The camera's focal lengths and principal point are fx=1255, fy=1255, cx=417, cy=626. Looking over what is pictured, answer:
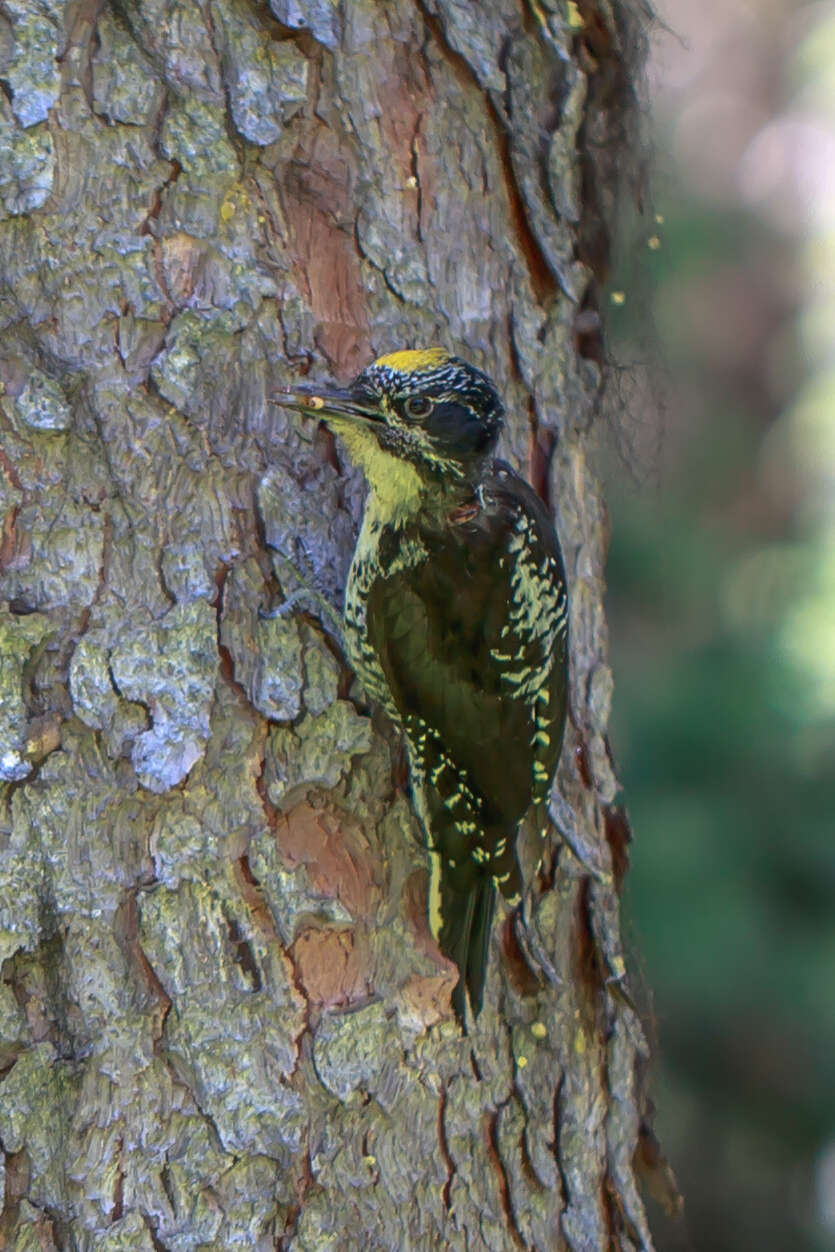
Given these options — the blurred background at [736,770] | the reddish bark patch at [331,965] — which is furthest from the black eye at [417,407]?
the blurred background at [736,770]

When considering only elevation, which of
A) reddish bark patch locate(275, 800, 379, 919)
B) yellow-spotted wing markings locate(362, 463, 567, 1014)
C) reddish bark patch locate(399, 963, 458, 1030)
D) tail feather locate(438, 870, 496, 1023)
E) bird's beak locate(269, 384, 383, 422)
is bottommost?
reddish bark patch locate(399, 963, 458, 1030)

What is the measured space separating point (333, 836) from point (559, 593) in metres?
0.48

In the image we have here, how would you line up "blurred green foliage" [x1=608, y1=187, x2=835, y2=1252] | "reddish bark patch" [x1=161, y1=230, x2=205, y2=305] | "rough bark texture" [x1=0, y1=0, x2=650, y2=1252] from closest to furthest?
"rough bark texture" [x1=0, y1=0, x2=650, y2=1252]
"reddish bark patch" [x1=161, y1=230, x2=205, y2=305]
"blurred green foliage" [x1=608, y1=187, x2=835, y2=1252]

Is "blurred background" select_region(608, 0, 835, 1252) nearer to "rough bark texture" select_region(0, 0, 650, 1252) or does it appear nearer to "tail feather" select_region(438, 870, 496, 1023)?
"rough bark texture" select_region(0, 0, 650, 1252)

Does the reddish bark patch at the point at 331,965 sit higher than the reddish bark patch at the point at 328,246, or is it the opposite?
the reddish bark patch at the point at 328,246

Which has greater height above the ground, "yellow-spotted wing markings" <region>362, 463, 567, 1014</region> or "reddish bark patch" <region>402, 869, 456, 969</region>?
"yellow-spotted wing markings" <region>362, 463, 567, 1014</region>

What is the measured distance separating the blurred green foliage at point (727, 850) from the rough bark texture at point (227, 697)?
1.77 meters

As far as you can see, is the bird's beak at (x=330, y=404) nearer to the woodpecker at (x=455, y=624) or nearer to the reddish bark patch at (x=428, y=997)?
the woodpecker at (x=455, y=624)

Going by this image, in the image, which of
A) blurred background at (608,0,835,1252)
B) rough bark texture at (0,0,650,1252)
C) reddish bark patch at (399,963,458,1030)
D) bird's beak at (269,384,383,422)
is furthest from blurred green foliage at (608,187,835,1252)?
bird's beak at (269,384,383,422)

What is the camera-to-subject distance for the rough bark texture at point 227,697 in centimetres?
161

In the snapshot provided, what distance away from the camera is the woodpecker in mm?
1711

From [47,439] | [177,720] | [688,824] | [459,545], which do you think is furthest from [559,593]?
[688,824]

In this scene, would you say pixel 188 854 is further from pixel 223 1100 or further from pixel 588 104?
pixel 588 104

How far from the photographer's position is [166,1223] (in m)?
1.60
